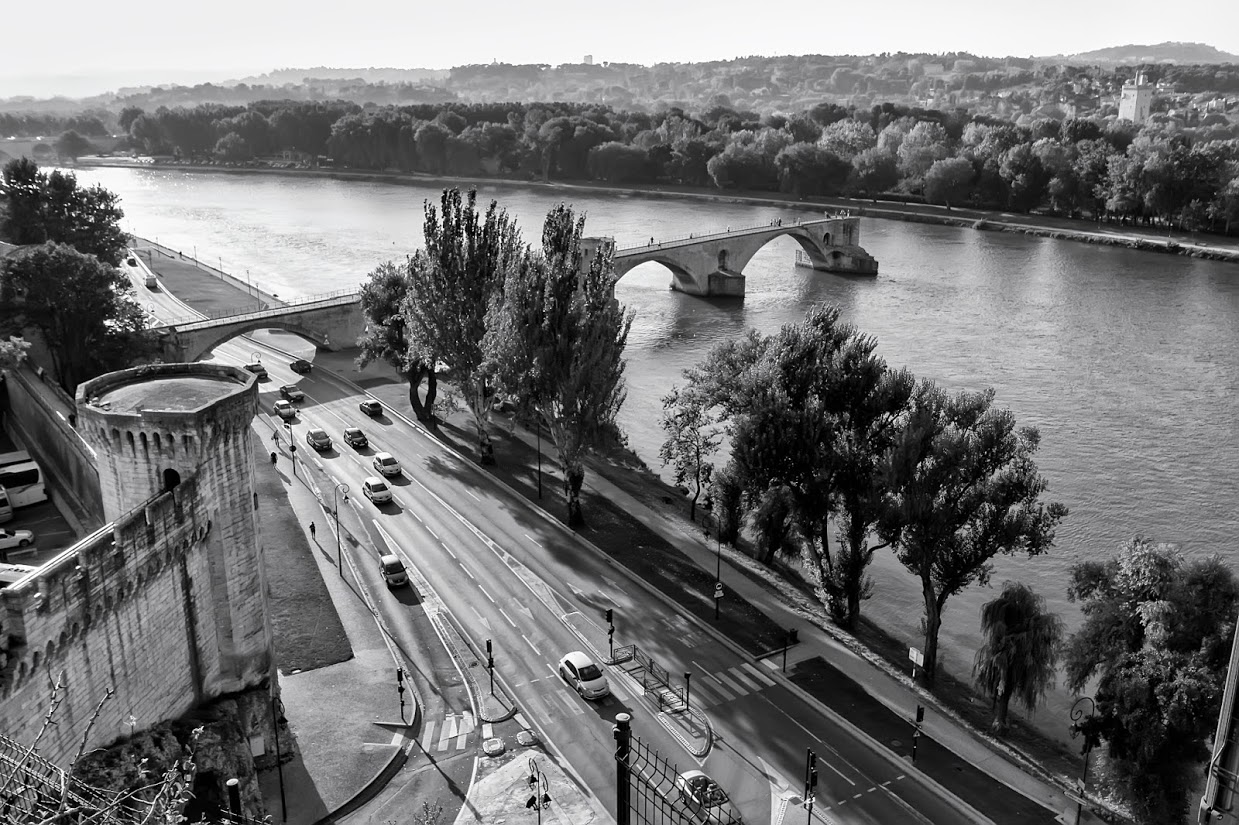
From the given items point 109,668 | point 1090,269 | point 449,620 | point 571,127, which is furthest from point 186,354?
point 571,127

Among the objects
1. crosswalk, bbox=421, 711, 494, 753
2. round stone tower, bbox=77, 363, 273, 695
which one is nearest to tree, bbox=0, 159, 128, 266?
round stone tower, bbox=77, 363, 273, 695

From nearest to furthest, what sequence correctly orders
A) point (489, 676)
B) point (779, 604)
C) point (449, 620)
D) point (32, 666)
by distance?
point (32, 666) < point (489, 676) < point (449, 620) < point (779, 604)

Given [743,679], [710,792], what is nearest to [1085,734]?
[743,679]

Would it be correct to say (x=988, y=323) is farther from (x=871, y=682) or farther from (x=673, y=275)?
(x=871, y=682)

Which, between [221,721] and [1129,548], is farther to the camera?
[1129,548]

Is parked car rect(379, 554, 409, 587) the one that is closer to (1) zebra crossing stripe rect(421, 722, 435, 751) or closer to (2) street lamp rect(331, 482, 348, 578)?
(2) street lamp rect(331, 482, 348, 578)

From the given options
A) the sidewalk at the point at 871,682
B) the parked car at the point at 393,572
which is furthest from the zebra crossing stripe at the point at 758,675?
the parked car at the point at 393,572

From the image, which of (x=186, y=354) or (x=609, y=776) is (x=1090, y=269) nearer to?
(x=186, y=354)
